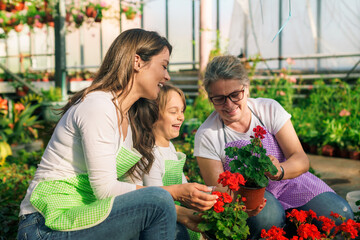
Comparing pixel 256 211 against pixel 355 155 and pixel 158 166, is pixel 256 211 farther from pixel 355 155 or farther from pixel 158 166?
pixel 355 155

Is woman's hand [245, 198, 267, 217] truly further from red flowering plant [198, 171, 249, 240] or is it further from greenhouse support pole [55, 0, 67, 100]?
greenhouse support pole [55, 0, 67, 100]

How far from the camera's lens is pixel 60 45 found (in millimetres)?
6070

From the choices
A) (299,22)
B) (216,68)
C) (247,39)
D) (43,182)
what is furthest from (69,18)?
(43,182)

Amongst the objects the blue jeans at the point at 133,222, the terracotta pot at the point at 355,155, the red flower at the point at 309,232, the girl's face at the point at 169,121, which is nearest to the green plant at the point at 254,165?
the red flower at the point at 309,232

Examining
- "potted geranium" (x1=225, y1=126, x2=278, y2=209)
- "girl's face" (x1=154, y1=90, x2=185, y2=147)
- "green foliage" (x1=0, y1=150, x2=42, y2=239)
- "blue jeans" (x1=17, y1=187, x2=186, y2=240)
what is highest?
"girl's face" (x1=154, y1=90, x2=185, y2=147)

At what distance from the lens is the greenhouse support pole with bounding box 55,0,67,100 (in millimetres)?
5754

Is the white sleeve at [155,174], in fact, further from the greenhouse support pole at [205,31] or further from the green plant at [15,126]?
the greenhouse support pole at [205,31]

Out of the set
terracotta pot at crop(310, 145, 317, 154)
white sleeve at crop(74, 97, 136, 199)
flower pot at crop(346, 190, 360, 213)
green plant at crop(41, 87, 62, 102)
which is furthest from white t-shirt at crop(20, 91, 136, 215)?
green plant at crop(41, 87, 62, 102)

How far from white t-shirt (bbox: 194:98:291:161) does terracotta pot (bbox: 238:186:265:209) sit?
0.44m

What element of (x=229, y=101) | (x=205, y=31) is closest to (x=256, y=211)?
(x=229, y=101)

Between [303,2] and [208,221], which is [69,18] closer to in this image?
[303,2]

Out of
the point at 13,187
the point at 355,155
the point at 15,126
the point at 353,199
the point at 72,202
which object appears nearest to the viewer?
the point at 72,202

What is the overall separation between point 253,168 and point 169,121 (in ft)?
Result: 2.25

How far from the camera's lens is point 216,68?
198cm
